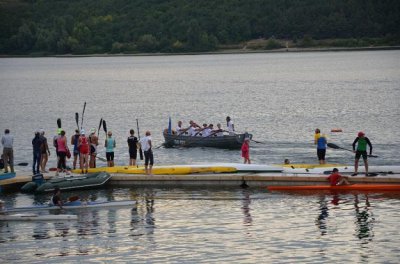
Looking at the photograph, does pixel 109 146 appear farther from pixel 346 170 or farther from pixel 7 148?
pixel 346 170

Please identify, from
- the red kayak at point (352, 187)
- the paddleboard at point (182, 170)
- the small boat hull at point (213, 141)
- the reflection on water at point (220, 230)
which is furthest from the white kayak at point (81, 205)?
the small boat hull at point (213, 141)

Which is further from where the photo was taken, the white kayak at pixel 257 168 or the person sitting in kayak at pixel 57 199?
the white kayak at pixel 257 168

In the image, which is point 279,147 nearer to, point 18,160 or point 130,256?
point 18,160

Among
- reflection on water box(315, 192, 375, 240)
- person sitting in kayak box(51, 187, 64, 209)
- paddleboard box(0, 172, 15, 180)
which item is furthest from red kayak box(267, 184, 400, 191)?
paddleboard box(0, 172, 15, 180)

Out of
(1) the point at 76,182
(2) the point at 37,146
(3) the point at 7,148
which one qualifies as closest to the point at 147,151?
(1) the point at 76,182

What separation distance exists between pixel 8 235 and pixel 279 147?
91.7ft

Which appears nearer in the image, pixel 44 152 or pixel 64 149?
pixel 64 149

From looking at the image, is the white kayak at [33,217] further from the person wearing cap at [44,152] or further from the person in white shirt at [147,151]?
the person wearing cap at [44,152]

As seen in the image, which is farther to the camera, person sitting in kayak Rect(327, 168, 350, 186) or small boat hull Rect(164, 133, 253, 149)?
small boat hull Rect(164, 133, 253, 149)

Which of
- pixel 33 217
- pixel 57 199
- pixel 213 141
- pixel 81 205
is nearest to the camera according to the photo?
pixel 33 217

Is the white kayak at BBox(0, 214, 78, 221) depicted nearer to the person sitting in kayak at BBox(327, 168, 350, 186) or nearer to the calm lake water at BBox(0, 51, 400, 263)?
the calm lake water at BBox(0, 51, 400, 263)

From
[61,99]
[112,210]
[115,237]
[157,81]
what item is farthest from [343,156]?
[157,81]

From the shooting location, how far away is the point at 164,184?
40.3m

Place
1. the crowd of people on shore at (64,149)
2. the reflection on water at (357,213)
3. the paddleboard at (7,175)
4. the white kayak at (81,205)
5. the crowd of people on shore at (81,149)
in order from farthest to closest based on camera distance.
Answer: the paddleboard at (7,175) → the crowd of people on shore at (64,149) → the crowd of people on shore at (81,149) → the white kayak at (81,205) → the reflection on water at (357,213)
